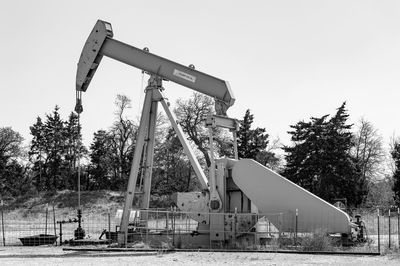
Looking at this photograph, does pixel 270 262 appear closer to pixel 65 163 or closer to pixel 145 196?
pixel 145 196

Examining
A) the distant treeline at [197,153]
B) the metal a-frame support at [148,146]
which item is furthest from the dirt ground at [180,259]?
the distant treeline at [197,153]

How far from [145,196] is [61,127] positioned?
46.1m

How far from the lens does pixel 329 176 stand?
4181 cm

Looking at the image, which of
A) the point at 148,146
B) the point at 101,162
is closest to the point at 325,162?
the point at 101,162

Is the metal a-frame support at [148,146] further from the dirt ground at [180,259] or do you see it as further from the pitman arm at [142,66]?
the dirt ground at [180,259]

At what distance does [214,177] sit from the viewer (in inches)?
574

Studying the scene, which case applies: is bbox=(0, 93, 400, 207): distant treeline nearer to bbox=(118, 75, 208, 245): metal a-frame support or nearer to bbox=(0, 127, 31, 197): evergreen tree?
bbox=(0, 127, 31, 197): evergreen tree

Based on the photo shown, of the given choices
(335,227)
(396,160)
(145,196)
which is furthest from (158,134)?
(335,227)

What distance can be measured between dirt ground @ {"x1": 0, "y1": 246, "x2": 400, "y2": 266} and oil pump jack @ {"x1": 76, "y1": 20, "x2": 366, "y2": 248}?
1644mm

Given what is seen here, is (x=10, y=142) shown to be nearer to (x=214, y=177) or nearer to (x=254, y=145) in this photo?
(x=254, y=145)

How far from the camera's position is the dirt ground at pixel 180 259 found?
10875 millimetres

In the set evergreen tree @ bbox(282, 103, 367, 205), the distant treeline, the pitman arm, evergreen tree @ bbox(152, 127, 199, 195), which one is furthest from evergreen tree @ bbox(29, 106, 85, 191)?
the pitman arm

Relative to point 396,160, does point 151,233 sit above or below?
below

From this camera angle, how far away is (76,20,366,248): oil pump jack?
1346 centimetres
